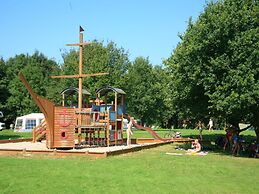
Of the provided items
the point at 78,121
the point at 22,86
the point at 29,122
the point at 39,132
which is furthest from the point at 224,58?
the point at 22,86

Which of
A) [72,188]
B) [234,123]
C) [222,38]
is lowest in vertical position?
[72,188]

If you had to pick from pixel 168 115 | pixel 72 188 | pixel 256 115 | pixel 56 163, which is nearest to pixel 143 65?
pixel 168 115

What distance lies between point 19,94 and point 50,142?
48.0 m

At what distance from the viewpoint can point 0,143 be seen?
86.6 ft

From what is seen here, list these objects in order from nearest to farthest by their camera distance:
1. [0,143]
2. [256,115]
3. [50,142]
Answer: [50,142]
[256,115]
[0,143]

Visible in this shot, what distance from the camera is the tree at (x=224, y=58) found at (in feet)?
63.1

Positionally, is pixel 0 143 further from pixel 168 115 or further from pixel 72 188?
pixel 168 115

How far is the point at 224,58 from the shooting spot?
67.2ft

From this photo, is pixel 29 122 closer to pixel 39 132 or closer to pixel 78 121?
pixel 39 132

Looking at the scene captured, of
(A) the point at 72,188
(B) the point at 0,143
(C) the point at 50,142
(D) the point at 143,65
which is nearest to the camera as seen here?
(A) the point at 72,188

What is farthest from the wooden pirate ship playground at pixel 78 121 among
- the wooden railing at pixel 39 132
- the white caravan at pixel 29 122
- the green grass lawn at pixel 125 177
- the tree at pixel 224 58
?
the white caravan at pixel 29 122

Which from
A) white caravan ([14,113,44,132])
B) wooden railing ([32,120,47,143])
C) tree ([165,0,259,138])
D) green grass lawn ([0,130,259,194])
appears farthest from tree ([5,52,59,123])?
green grass lawn ([0,130,259,194])

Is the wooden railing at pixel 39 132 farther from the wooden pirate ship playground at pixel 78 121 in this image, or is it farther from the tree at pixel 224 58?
the tree at pixel 224 58

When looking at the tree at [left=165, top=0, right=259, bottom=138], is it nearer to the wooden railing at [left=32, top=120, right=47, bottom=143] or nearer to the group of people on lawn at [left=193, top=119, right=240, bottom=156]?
the group of people on lawn at [left=193, top=119, right=240, bottom=156]
